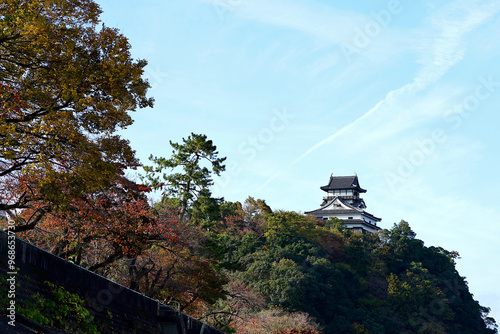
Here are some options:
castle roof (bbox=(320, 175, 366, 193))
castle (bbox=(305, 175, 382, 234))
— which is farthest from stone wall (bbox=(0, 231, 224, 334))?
castle roof (bbox=(320, 175, 366, 193))

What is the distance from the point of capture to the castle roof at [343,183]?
83438 mm

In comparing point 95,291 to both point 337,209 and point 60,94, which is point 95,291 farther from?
point 337,209

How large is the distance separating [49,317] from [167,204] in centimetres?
1388

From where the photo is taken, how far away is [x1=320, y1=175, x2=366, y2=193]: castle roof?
274 feet

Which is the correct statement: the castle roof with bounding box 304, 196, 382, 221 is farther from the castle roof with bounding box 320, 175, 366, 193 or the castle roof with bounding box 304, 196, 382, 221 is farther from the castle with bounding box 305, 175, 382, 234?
the castle roof with bounding box 320, 175, 366, 193

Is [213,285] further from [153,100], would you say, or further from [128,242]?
[153,100]

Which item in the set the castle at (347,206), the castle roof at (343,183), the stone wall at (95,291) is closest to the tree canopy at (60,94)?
the stone wall at (95,291)

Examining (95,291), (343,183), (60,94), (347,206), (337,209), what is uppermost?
(343,183)

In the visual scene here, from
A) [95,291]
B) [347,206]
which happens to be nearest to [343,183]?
[347,206]

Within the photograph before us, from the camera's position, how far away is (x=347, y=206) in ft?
263

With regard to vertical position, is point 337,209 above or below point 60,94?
above

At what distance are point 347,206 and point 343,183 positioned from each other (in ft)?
19.0

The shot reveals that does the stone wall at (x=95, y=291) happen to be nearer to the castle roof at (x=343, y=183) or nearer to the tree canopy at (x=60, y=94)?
the tree canopy at (x=60, y=94)

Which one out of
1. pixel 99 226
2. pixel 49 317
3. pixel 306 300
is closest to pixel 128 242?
pixel 99 226
